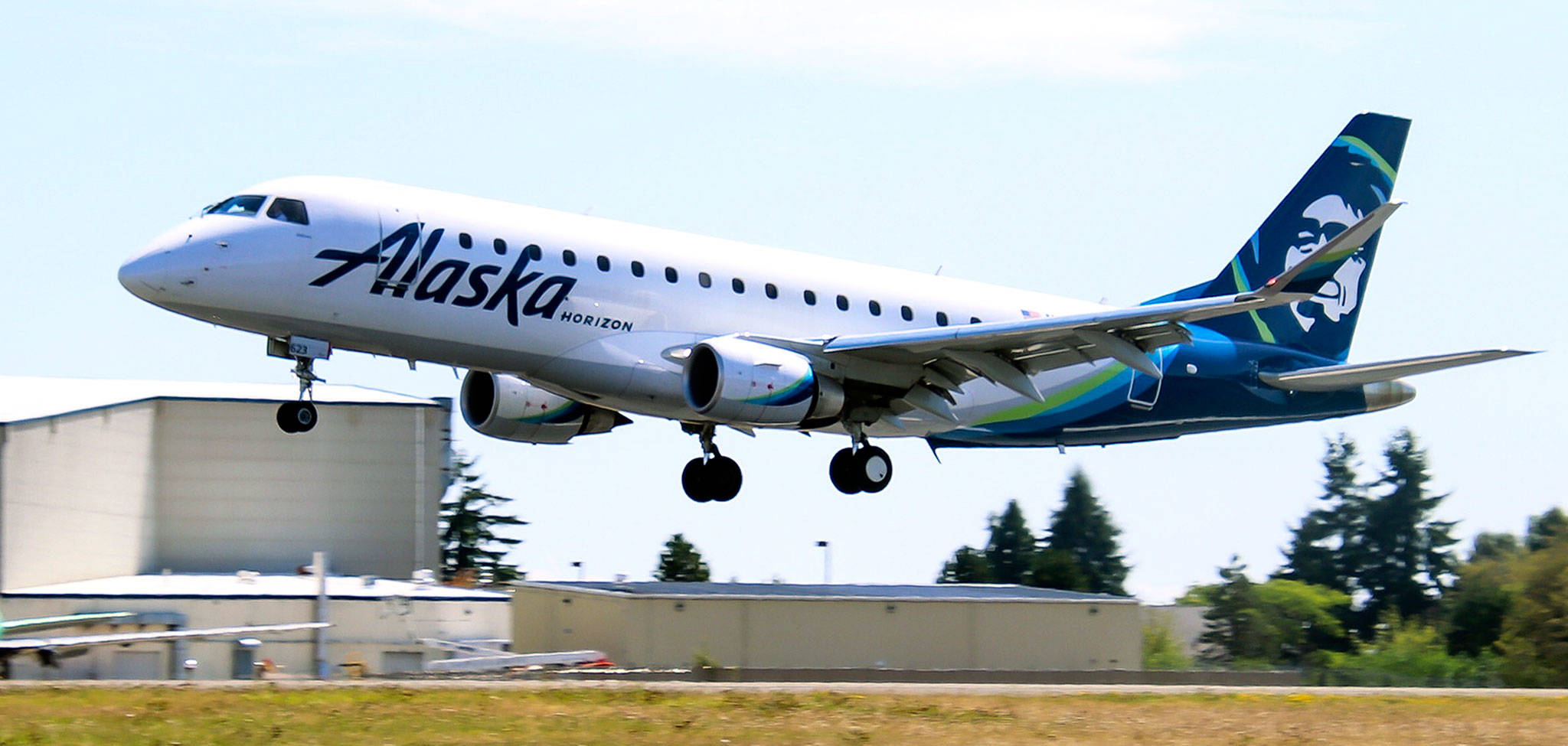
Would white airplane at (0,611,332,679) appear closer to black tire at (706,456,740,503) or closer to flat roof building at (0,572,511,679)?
flat roof building at (0,572,511,679)

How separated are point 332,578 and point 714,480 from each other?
20.3 m

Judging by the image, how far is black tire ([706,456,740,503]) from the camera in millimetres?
34781

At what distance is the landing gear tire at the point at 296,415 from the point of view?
28.4 meters

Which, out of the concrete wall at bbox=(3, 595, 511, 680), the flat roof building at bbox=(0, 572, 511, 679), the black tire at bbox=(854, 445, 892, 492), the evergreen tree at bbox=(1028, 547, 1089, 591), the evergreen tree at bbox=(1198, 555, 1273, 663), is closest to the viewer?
the black tire at bbox=(854, 445, 892, 492)

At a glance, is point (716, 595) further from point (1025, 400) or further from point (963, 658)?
point (1025, 400)

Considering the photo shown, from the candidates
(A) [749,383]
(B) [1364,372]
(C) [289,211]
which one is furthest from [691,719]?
(B) [1364,372]

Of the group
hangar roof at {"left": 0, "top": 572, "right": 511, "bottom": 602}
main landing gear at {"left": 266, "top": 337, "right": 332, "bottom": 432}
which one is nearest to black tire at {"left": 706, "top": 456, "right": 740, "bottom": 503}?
main landing gear at {"left": 266, "top": 337, "right": 332, "bottom": 432}

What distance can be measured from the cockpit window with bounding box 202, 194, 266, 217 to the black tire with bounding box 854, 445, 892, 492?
11141 mm

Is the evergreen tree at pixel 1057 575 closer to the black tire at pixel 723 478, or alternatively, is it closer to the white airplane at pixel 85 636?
the white airplane at pixel 85 636

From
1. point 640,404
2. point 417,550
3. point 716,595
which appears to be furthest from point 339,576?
point 640,404

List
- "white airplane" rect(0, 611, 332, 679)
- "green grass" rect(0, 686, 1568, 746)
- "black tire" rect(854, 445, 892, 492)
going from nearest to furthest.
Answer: "green grass" rect(0, 686, 1568, 746) → "black tire" rect(854, 445, 892, 492) → "white airplane" rect(0, 611, 332, 679)

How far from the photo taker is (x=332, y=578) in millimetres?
51500

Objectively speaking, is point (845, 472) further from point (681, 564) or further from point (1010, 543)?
point (1010, 543)

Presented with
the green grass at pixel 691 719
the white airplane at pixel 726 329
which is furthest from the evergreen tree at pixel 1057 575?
the green grass at pixel 691 719
